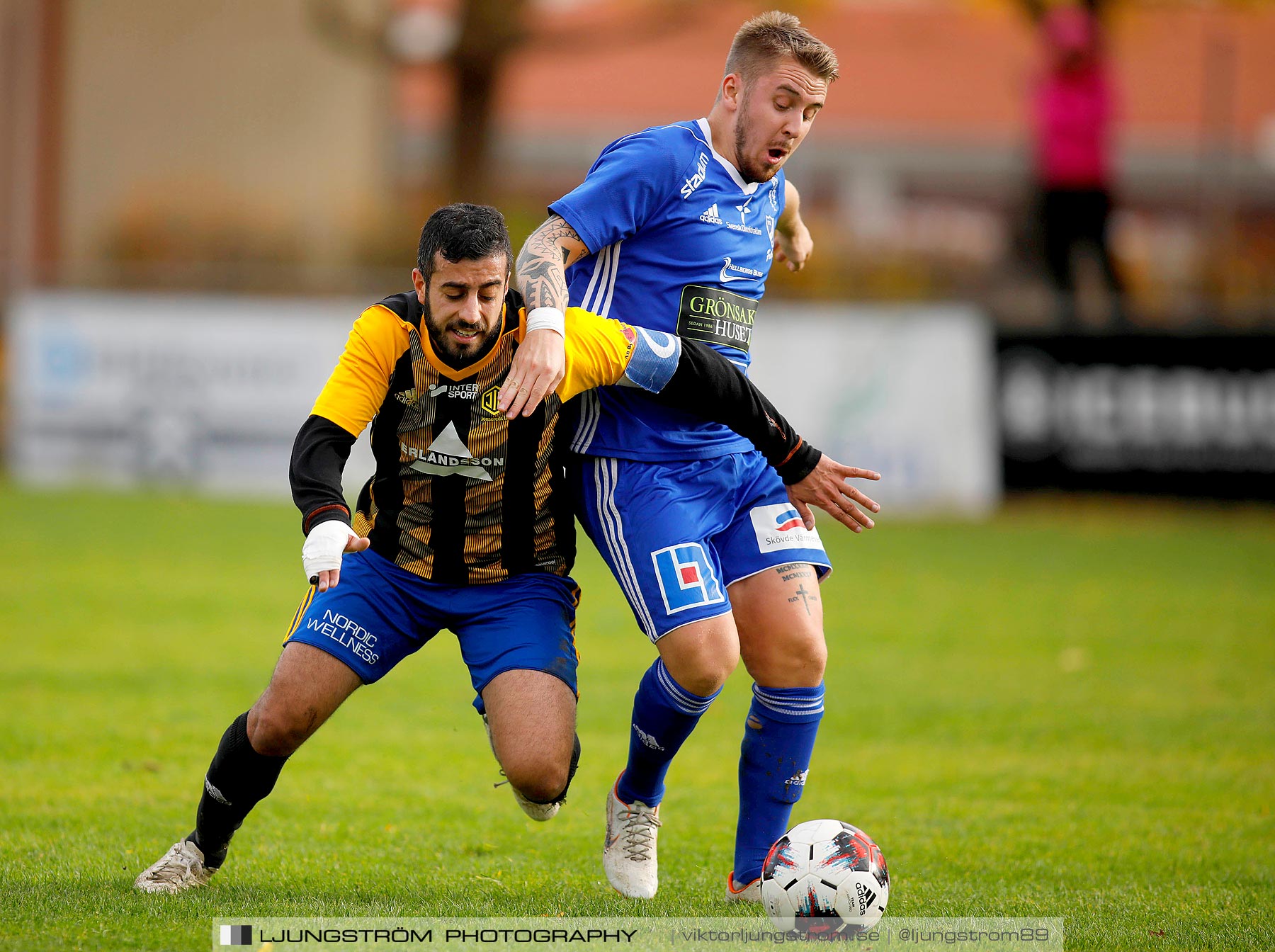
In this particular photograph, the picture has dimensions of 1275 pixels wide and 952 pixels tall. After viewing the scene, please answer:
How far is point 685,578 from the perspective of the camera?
4402 mm

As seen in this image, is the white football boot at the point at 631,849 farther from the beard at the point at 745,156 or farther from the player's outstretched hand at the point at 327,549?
the beard at the point at 745,156

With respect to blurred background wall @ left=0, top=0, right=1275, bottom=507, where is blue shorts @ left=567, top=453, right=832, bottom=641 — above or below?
below

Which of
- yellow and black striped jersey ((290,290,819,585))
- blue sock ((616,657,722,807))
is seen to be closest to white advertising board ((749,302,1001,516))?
blue sock ((616,657,722,807))

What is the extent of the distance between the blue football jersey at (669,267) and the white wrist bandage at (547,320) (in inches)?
15.9

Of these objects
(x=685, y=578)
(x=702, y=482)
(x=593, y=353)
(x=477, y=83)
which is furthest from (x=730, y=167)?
(x=477, y=83)

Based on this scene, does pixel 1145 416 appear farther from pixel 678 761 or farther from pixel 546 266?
pixel 546 266

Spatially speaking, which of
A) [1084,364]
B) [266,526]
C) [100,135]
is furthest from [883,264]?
[100,135]

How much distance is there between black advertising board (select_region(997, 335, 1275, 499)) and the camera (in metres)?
14.8

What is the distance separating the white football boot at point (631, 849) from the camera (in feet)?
14.9

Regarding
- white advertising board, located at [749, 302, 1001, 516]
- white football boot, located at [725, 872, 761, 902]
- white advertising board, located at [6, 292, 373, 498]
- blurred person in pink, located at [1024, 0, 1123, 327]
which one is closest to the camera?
white football boot, located at [725, 872, 761, 902]

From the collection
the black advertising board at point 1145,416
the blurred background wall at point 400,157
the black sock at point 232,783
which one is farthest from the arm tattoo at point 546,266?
the blurred background wall at point 400,157

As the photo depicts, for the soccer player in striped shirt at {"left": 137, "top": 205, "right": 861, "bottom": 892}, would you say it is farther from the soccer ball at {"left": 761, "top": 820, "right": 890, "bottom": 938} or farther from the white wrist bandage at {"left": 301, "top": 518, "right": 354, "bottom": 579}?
the soccer ball at {"left": 761, "top": 820, "right": 890, "bottom": 938}

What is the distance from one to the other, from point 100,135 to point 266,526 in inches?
422

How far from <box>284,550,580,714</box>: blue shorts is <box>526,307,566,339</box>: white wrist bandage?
841 millimetres
